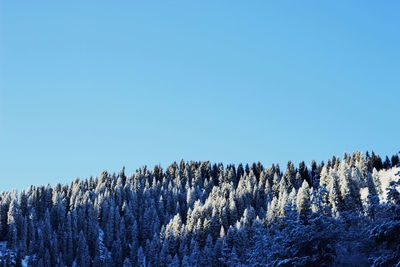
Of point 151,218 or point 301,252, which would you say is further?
point 151,218

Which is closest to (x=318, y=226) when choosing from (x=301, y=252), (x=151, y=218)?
(x=301, y=252)

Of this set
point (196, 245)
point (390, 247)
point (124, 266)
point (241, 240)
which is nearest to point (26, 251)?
point (124, 266)

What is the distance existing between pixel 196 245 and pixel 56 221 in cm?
6026

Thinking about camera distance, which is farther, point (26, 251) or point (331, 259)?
point (26, 251)

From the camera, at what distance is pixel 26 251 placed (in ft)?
417

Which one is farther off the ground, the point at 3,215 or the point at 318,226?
the point at 3,215

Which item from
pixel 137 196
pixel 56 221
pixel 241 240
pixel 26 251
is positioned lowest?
pixel 241 240

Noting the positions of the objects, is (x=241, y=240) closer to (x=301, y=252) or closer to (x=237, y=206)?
(x=237, y=206)

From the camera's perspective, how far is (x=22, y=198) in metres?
156

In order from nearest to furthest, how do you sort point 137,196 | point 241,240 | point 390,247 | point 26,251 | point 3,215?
point 390,247 → point 241,240 → point 26,251 → point 3,215 → point 137,196

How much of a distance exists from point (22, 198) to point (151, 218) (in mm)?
45862

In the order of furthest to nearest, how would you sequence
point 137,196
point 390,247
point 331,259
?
point 137,196, point 331,259, point 390,247

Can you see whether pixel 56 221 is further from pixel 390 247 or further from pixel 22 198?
pixel 390 247

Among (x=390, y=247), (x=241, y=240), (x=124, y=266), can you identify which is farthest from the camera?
(x=124, y=266)
